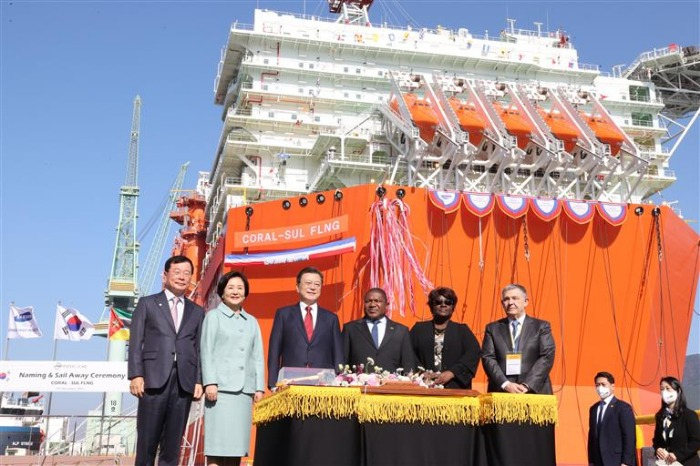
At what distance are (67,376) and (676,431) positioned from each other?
13920mm

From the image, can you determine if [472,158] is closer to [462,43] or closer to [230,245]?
[230,245]

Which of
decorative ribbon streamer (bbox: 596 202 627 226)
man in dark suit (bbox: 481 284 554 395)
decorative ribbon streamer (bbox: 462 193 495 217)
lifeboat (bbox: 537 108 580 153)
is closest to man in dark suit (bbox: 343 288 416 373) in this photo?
man in dark suit (bbox: 481 284 554 395)

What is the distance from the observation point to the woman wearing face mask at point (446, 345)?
21.0 feet

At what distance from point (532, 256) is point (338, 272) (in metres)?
3.89

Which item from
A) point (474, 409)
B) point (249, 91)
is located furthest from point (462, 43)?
A: point (474, 409)

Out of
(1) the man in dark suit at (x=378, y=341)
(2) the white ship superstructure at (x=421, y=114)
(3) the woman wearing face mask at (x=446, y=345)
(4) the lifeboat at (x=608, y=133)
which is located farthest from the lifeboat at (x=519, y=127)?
(1) the man in dark suit at (x=378, y=341)

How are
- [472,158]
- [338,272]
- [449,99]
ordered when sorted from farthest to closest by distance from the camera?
[449,99] < [472,158] < [338,272]

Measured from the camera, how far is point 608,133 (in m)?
19.5

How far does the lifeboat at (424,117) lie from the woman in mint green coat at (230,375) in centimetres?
1244

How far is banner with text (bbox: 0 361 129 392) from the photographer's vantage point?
16.7m

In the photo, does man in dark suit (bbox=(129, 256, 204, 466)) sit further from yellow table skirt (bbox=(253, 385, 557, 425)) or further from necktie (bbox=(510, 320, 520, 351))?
necktie (bbox=(510, 320, 520, 351))

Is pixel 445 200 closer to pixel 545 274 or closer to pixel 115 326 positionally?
pixel 545 274

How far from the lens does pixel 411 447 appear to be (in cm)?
516

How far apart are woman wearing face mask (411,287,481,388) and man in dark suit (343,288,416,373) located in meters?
0.15
